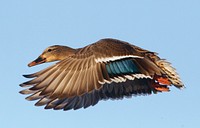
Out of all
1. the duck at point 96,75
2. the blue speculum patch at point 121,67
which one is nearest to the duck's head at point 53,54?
the duck at point 96,75

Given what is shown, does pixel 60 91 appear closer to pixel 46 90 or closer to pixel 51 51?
pixel 46 90

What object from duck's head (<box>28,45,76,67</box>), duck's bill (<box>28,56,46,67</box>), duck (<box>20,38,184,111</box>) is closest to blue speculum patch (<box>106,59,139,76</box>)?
duck (<box>20,38,184,111</box>)

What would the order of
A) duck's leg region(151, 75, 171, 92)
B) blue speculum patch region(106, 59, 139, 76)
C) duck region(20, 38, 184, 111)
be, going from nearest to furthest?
duck region(20, 38, 184, 111), blue speculum patch region(106, 59, 139, 76), duck's leg region(151, 75, 171, 92)

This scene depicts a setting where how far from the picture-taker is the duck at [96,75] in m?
8.77

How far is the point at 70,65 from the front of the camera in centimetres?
916

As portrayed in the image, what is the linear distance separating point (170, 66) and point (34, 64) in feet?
10.0

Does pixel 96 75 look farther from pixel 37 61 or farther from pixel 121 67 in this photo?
pixel 37 61

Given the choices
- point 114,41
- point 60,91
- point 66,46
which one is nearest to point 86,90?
point 60,91

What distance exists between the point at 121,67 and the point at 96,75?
77 cm

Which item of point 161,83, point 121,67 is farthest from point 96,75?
point 161,83

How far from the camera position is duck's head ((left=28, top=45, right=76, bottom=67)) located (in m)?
10.8

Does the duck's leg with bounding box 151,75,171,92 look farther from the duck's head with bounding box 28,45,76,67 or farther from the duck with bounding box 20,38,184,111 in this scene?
the duck's head with bounding box 28,45,76,67

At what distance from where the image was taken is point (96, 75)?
8875mm

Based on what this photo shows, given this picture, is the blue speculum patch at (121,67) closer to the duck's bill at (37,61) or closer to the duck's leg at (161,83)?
the duck's leg at (161,83)
